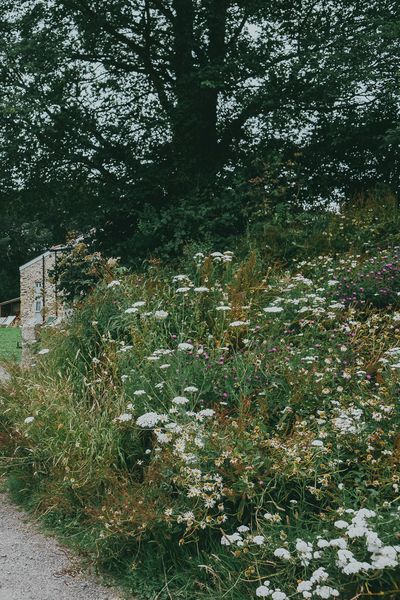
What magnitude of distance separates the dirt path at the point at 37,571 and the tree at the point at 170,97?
5.70 metres

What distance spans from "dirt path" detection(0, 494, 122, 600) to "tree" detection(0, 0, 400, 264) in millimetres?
5700

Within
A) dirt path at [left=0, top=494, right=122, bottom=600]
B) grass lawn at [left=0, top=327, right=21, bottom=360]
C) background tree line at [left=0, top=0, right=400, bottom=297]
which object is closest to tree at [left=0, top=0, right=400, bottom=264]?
background tree line at [left=0, top=0, right=400, bottom=297]

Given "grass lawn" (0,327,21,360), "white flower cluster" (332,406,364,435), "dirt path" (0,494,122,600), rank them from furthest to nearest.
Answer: "grass lawn" (0,327,21,360), "white flower cluster" (332,406,364,435), "dirt path" (0,494,122,600)

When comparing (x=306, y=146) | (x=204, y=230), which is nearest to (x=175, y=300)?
(x=204, y=230)

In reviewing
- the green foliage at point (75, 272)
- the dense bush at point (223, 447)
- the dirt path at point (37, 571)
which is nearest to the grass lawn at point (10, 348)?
the dense bush at point (223, 447)

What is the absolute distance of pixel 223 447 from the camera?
11.2ft

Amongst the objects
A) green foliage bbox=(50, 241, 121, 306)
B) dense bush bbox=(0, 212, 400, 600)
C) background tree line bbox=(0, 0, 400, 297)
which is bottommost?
dense bush bbox=(0, 212, 400, 600)

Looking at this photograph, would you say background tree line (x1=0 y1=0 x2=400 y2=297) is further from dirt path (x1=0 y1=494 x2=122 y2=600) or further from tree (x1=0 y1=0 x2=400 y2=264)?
dirt path (x1=0 y1=494 x2=122 y2=600)

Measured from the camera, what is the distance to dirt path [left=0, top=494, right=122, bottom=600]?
10.8 ft

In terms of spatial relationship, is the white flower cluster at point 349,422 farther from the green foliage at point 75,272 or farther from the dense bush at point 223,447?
the green foliage at point 75,272

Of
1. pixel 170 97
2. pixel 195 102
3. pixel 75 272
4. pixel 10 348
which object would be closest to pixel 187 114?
pixel 195 102

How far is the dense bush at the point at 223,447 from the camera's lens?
116 inches

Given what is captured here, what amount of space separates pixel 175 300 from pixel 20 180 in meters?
5.68

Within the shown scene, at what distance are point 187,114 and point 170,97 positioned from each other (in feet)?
3.63
